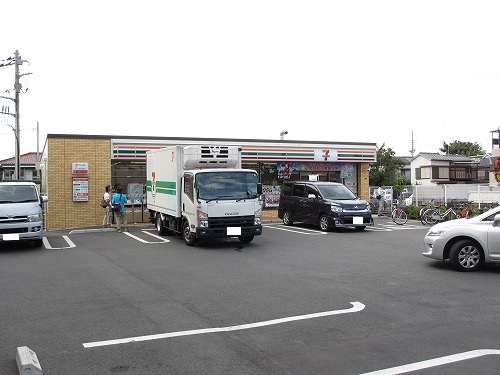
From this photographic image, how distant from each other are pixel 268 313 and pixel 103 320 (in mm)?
2198

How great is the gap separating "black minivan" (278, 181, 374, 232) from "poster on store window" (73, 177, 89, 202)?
8504mm

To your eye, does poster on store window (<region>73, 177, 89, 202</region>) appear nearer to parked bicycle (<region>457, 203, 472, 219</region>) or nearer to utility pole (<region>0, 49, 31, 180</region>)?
utility pole (<region>0, 49, 31, 180</region>)

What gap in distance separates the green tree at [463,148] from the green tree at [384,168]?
22.0m

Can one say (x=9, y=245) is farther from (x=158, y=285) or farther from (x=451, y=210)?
(x=451, y=210)

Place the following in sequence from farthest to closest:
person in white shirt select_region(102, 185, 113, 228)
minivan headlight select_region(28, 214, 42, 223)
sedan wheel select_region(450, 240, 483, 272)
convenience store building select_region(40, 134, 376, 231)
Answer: convenience store building select_region(40, 134, 376, 231) < person in white shirt select_region(102, 185, 113, 228) < minivan headlight select_region(28, 214, 42, 223) < sedan wheel select_region(450, 240, 483, 272)

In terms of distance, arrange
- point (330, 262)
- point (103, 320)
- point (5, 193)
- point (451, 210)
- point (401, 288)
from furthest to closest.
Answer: point (451, 210) < point (5, 193) < point (330, 262) < point (401, 288) < point (103, 320)

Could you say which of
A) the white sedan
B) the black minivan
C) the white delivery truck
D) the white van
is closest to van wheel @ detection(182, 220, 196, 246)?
the white delivery truck

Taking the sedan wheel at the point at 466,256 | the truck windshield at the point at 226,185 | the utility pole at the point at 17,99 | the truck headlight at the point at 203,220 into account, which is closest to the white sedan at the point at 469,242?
the sedan wheel at the point at 466,256

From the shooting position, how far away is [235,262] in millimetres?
11695

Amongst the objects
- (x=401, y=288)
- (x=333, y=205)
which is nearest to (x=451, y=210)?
(x=333, y=205)

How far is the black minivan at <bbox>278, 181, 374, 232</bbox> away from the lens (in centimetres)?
1833

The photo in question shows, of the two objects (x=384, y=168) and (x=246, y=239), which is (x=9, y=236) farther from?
(x=384, y=168)

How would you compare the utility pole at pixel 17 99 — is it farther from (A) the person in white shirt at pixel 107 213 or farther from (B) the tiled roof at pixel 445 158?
(B) the tiled roof at pixel 445 158

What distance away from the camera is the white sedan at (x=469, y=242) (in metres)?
9.88
